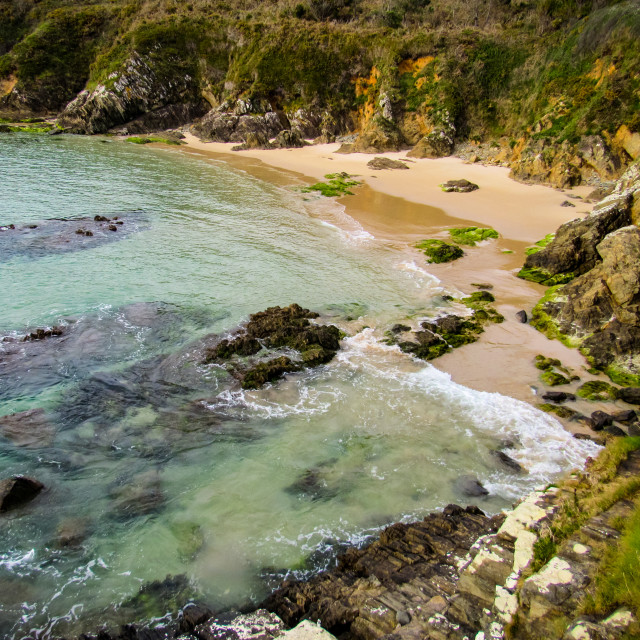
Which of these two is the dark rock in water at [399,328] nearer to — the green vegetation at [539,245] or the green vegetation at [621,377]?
the green vegetation at [621,377]

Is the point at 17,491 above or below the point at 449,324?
below

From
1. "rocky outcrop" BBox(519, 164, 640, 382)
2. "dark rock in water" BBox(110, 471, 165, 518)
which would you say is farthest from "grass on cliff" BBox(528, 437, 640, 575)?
"dark rock in water" BBox(110, 471, 165, 518)

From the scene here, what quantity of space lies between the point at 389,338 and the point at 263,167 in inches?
1390

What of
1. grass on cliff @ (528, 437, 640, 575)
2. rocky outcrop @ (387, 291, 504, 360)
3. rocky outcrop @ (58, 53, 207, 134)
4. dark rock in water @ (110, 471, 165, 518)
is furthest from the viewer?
rocky outcrop @ (58, 53, 207, 134)

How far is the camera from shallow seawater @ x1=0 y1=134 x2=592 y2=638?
8.35m

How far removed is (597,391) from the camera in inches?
535

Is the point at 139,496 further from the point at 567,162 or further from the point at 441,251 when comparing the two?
the point at 567,162

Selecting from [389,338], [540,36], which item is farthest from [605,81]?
[389,338]

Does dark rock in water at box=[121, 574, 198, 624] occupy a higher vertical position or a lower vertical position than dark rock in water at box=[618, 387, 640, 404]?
lower

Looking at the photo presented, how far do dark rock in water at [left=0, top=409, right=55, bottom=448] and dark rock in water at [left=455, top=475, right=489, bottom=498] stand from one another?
34.6ft

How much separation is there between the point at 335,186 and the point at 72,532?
111 ft

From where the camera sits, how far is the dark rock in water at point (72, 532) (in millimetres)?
8688

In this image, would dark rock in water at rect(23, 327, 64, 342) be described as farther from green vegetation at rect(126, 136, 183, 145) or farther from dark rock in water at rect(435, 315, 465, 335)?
green vegetation at rect(126, 136, 183, 145)

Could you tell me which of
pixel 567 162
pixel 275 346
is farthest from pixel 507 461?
pixel 567 162
